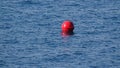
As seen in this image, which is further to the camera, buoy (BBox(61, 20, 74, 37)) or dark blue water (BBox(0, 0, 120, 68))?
buoy (BBox(61, 20, 74, 37))

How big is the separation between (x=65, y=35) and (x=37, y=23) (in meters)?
4.25

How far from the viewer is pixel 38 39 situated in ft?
108

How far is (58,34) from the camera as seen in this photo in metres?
34.5

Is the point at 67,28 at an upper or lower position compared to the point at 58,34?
upper

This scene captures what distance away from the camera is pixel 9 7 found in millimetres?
44125

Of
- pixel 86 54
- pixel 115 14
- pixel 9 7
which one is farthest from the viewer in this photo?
pixel 9 7

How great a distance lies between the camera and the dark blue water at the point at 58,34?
28448 millimetres

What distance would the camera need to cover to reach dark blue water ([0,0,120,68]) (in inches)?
1120

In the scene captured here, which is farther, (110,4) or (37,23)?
(110,4)

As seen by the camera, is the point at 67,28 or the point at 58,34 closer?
the point at 58,34

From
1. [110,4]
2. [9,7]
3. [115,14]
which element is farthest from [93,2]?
[9,7]

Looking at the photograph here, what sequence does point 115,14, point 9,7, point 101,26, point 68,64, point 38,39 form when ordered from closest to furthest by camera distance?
point 68,64 → point 38,39 → point 101,26 → point 115,14 → point 9,7

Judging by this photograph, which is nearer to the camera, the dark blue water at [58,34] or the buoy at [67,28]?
the dark blue water at [58,34]

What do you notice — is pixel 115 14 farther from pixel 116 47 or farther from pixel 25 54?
pixel 25 54
